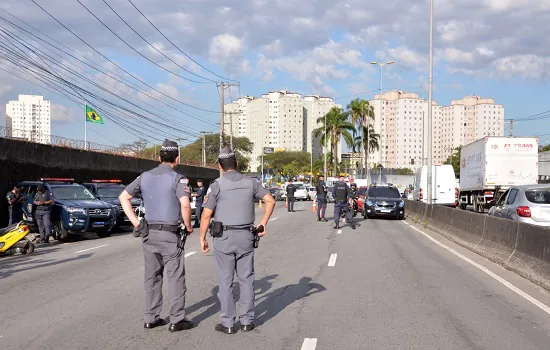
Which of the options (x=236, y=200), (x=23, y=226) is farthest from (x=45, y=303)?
(x=23, y=226)

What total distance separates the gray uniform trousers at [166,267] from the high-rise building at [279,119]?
132 m

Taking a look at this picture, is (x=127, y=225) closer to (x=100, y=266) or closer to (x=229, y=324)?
(x=100, y=266)

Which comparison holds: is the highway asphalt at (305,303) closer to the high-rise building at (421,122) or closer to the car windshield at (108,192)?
the car windshield at (108,192)

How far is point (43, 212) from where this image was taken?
703 inches

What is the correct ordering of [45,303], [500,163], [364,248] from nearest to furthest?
[45,303]
[364,248]
[500,163]

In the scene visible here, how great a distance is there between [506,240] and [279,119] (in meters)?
136

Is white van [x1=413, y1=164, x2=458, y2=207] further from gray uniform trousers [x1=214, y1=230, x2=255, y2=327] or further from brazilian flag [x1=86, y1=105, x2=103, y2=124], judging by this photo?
gray uniform trousers [x1=214, y1=230, x2=255, y2=327]

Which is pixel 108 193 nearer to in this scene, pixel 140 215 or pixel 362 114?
pixel 140 215

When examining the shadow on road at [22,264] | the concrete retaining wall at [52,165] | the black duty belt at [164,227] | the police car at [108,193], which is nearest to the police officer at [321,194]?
the police car at [108,193]

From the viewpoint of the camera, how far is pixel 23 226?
47.9 feet

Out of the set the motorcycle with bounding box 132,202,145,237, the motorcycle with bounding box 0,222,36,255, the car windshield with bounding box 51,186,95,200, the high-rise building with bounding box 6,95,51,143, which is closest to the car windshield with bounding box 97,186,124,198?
the car windshield with bounding box 51,186,95,200

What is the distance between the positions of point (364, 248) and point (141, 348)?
10.2m

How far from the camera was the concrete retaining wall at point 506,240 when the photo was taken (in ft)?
32.9

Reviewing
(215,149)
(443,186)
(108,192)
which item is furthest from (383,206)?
(215,149)
